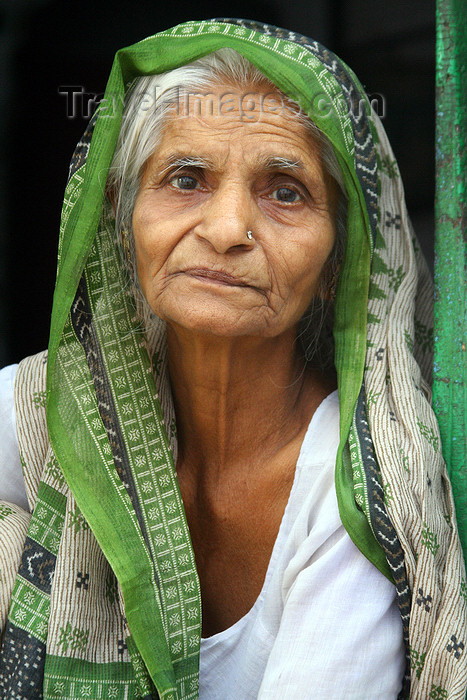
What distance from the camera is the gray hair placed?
1.80 m

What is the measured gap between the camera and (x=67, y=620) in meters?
1.78

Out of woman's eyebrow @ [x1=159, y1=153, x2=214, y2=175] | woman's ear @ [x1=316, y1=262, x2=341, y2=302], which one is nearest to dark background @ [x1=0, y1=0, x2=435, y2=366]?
woman's ear @ [x1=316, y1=262, x2=341, y2=302]

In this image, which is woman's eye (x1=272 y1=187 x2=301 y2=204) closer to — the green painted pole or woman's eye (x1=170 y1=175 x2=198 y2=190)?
woman's eye (x1=170 y1=175 x2=198 y2=190)

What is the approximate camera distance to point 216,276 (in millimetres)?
1723

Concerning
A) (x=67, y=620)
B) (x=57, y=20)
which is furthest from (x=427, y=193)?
(x=67, y=620)

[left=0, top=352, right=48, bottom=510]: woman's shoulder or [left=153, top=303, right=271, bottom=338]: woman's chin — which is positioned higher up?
[left=153, top=303, right=271, bottom=338]: woman's chin

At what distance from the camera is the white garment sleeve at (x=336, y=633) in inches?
62.0

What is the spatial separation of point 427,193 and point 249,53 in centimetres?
153

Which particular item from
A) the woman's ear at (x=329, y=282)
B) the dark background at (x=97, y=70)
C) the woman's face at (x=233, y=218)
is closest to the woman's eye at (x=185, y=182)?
the woman's face at (x=233, y=218)

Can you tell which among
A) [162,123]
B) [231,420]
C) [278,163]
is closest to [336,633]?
[231,420]

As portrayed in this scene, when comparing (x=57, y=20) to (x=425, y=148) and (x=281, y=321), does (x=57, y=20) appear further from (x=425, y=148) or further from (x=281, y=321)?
(x=281, y=321)

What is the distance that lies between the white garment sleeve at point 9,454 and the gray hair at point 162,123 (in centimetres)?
43

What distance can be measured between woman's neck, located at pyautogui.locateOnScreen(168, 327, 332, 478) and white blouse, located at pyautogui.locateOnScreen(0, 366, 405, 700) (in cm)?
11

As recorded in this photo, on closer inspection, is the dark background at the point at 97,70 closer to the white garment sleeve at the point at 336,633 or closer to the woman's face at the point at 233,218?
the woman's face at the point at 233,218
